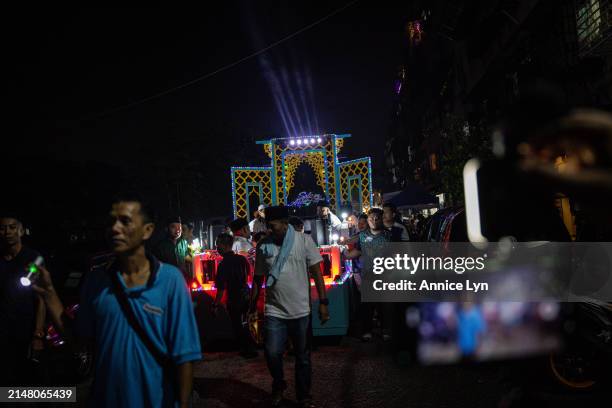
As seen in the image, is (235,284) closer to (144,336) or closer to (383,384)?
(383,384)

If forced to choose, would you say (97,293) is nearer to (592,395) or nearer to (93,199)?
(592,395)

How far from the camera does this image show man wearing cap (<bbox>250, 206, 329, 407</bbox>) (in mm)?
4617

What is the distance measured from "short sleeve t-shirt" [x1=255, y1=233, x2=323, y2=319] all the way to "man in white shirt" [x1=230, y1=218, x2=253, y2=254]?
2.87 metres

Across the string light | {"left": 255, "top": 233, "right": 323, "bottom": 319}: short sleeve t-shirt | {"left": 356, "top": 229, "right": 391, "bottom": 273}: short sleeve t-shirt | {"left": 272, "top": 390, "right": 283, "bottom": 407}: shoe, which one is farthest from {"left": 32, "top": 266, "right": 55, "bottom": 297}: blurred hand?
the string light

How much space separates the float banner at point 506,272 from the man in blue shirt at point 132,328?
12.2ft

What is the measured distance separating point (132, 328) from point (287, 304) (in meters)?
2.45

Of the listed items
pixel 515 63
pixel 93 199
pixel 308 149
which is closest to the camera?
pixel 308 149

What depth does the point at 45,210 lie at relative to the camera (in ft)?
94.9

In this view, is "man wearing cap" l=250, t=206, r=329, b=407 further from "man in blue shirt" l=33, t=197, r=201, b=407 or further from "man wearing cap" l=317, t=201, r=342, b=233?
"man wearing cap" l=317, t=201, r=342, b=233

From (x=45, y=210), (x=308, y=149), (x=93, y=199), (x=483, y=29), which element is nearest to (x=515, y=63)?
(x=483, y=29)

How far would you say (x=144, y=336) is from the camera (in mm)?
2283

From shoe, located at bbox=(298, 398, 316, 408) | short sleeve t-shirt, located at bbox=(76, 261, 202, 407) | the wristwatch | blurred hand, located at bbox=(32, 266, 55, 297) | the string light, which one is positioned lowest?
shoe, located at bbox=(298, 398, 316, 408)

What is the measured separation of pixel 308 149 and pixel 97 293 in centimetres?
1576

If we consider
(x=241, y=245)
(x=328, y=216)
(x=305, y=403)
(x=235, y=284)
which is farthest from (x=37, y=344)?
(x=328, y=216)
